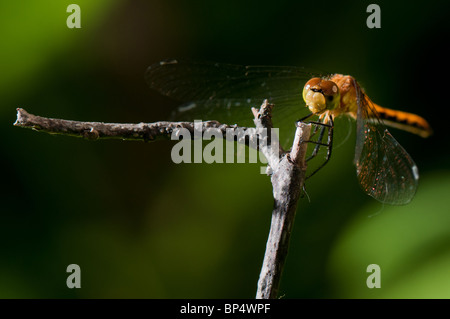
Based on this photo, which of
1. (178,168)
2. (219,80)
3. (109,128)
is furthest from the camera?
(178,168)

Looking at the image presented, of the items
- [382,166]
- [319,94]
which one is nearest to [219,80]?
[319,94]

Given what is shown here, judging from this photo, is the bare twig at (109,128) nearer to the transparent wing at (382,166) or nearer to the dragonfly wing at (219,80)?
the transparent wing at (382,166)

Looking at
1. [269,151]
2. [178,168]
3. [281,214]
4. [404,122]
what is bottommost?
[281,214]

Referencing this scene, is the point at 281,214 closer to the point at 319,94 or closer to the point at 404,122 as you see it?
the point at 319,94

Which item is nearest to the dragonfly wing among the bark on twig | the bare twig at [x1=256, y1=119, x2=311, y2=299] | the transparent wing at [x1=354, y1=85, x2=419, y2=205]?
the transparent wing at [x1=354, y1=85, x2=419, y2=205]

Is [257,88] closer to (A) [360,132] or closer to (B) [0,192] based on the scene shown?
(A) [360,132]

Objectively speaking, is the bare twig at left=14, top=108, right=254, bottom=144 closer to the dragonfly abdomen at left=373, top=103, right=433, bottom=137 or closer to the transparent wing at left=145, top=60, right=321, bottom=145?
the transparent wing at left=145, top=60, right=321, bottom=145
